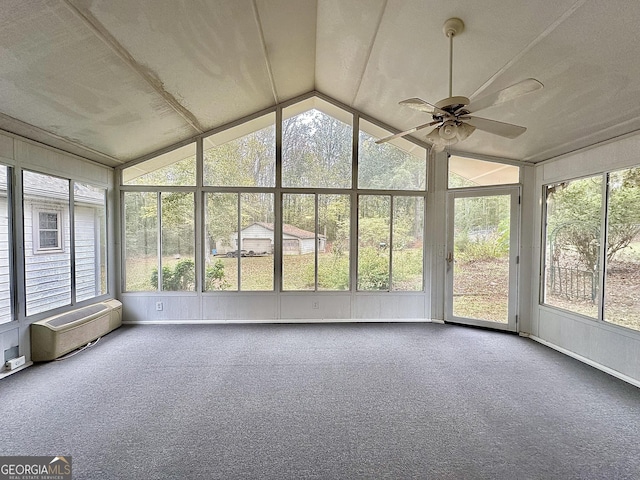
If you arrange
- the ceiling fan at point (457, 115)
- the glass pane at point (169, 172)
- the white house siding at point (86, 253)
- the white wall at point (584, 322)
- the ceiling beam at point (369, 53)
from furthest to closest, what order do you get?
the glass pane at point (169, 172), the white house siding at point (86, 253), the white wall at point (584, 322), the ceiling beam at point (369, 53), the ceiling fan at point (457, 115)

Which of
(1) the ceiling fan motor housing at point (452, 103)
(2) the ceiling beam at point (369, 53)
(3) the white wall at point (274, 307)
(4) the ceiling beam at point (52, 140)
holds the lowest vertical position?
(3) the white wall at point (274, 307)

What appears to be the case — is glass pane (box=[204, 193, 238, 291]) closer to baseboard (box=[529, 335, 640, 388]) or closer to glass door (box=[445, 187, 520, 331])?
glass door (box=[445, 187, 520, 331])

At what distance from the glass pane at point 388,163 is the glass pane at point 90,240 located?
409 centimetres

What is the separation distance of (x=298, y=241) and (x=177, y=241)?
198 cm

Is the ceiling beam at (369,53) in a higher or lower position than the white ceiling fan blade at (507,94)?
higher

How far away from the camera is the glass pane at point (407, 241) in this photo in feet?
17.3

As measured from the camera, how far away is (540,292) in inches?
174

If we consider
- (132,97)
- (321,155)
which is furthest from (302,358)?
(132,97)

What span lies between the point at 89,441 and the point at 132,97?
327cm

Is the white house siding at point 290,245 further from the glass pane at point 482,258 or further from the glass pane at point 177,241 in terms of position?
the glass pane at point 482,258

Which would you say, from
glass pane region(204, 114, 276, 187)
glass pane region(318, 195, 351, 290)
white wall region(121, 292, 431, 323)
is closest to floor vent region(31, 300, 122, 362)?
white wall region(121, 292, 431, 323)

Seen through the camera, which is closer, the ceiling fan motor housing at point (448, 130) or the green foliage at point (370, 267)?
the ceiling fan motor housing at point (448, 130)

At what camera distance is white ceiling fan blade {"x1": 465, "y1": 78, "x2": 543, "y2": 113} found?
74.8 inches

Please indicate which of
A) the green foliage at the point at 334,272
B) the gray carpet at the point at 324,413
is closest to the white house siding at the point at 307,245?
the green foliage at the point at 334,272
